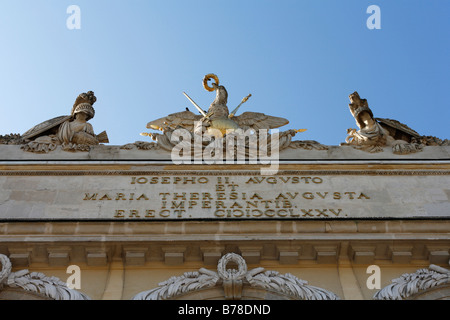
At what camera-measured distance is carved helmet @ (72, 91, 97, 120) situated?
17344mm

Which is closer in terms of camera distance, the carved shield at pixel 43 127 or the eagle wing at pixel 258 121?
the carved shield at pixel 43 127

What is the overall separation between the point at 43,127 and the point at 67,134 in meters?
0.69

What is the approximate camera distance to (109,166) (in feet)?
50.6

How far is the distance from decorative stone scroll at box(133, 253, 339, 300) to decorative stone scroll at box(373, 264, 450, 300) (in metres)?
0.87

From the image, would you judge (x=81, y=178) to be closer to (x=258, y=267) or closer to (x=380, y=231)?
(x=258, y=267)

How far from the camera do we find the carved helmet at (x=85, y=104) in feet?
56.9

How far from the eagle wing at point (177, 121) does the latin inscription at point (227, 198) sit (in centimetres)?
282

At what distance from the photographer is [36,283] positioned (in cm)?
1246

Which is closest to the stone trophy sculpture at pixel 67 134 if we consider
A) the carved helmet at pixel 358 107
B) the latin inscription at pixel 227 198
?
Result: the latin inscription at pixel 227 198

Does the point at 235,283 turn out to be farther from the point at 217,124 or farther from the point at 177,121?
the point at 177,121

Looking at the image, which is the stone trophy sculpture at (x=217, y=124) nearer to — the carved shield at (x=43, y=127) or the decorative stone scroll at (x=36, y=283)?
the carved shield at (x=43, y=127)

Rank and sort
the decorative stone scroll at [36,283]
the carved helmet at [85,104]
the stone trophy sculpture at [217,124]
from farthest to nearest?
the carved helmet at [85,104] → the stone trophy sculpture at [217,124] → the decorative stone scroll at [36,283]
